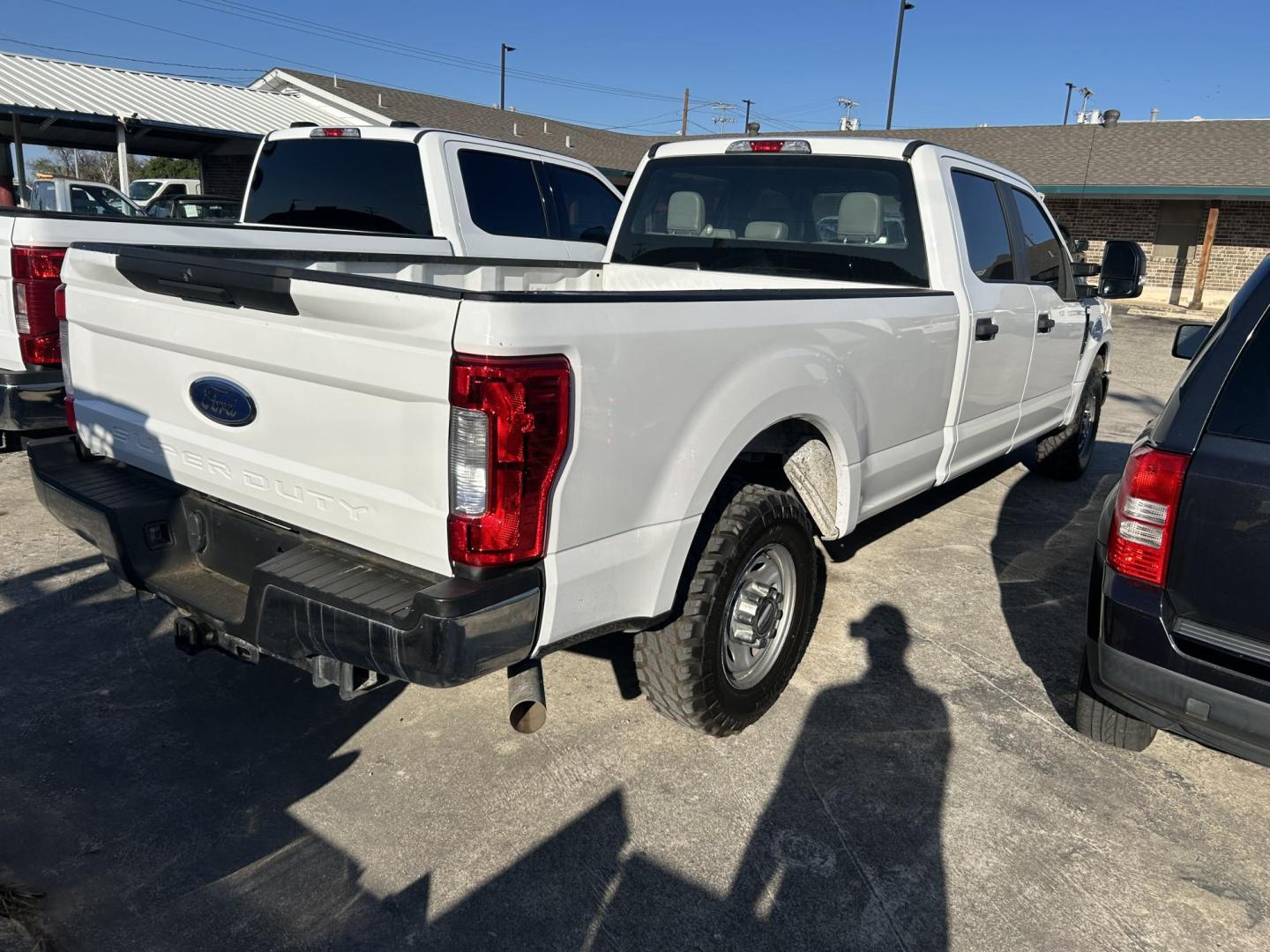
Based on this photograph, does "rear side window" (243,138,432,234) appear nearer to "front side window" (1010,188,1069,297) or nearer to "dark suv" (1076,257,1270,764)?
"front side window" (1010,188,1069,297)

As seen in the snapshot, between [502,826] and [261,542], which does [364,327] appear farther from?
[502,826]

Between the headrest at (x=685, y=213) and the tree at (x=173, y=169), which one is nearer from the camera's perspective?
the headrest at (x=685, y=213)

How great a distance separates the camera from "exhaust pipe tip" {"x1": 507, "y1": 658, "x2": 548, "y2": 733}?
2.61 metres

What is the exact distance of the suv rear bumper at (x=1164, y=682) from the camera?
2576 millimetres

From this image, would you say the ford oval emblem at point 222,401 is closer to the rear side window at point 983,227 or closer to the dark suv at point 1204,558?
the dark suv at point 1204,558

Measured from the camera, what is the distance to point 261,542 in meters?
2.72

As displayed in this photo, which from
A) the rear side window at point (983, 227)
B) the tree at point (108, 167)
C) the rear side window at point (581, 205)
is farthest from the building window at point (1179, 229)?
the tree at point (108, 167)

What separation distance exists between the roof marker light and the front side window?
1.48 metres

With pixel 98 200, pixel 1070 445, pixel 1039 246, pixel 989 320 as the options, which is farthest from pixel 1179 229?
pixel 98 200

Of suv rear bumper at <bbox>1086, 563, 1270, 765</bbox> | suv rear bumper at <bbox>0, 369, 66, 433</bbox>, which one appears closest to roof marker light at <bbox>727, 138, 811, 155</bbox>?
suv rear bumper at <bbox>1086, 563, 1270, 765</bbox>

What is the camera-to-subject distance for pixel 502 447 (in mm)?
2193

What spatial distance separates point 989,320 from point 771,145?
1.39 m

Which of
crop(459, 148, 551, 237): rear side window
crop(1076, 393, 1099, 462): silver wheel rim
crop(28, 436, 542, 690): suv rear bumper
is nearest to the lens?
crop(28, 436, 542, 690): suv rear bumper

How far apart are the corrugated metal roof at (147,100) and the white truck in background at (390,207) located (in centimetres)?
1544
